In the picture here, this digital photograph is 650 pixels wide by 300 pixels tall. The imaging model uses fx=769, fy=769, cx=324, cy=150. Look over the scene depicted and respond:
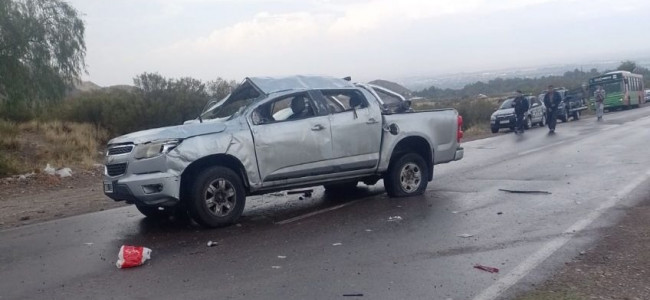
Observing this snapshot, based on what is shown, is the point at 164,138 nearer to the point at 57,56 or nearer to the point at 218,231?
the point at 218,231

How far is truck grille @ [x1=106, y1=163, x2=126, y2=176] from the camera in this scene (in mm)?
9562

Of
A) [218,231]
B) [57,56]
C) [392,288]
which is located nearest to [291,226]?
[218,231]

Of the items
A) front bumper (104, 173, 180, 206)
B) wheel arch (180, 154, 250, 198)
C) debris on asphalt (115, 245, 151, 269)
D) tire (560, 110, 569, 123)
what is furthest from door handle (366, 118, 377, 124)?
tire (560, 110, 569, 123)

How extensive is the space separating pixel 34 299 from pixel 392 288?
310 centimetres

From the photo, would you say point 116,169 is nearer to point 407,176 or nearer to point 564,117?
point 407,176

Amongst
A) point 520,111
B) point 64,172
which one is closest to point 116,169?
point 64,172

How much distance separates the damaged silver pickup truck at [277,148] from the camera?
9.44 meters

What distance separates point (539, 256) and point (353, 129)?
4.07 meters

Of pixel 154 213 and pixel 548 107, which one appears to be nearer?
pixel 154 213

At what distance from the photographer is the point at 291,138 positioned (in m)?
10.3

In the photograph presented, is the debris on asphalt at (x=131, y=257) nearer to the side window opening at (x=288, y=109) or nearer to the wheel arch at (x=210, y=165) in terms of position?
the wheel arch at (x=210, y=165)

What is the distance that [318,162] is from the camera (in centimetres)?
1064

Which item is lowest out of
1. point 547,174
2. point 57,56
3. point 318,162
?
point 547,174

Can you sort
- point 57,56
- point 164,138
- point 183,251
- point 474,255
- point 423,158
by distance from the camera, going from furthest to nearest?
point 57,56, point 423,158, point 164,138, point 183,251, point 474,255
